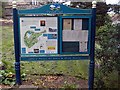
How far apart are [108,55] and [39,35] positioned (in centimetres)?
99

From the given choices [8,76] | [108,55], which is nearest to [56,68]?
[8,76]

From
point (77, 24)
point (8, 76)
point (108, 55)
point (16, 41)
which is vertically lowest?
point (8, 76)

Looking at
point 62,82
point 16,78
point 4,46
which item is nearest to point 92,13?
point 62,82

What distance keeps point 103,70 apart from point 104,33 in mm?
536

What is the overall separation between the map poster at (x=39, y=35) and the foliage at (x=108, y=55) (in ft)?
2.25

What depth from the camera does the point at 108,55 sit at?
11.6ft

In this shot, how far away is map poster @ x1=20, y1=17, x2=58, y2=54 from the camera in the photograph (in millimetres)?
3445

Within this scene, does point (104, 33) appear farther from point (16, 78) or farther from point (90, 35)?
point (16, 78)

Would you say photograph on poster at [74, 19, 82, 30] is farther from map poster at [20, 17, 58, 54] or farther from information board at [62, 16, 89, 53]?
map poster at [20, 17, 58, 54]

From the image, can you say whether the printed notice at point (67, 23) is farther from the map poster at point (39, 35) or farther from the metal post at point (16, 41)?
the metal post at point (16, 41)

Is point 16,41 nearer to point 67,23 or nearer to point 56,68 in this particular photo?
point 67,23

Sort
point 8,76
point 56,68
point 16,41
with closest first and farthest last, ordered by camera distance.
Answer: point 16,41
point 8,76
point 56,68

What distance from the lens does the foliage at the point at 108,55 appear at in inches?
138

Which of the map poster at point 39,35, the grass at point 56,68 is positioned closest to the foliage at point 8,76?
the grass at point 56,68
